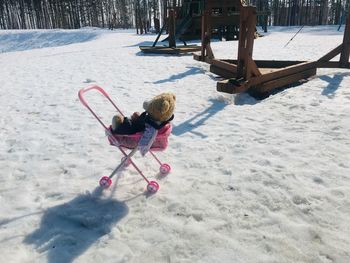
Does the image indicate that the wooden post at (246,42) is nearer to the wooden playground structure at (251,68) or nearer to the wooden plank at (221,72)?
the wooden playground structure at (251,68)

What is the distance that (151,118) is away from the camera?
2.82m

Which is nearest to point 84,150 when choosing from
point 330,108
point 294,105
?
point 294,105

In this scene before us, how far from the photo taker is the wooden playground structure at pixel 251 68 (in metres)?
5.69

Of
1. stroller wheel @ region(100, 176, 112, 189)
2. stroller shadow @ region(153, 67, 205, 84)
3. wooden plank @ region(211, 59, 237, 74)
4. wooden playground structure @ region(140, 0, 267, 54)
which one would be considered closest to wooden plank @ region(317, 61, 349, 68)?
wooden plank @ region(211, 59, 237, 74)

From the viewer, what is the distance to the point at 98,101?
20.6 feet

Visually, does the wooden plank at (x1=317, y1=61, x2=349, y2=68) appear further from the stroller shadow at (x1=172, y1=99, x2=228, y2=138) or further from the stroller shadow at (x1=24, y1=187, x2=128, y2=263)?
the stroller shadow at (x1=24, y1=187, x2=128, y2=263)

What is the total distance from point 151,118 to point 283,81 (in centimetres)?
489

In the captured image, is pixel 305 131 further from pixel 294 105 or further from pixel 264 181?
pixel 264 181

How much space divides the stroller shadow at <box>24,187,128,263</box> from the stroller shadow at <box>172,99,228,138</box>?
1.91 m

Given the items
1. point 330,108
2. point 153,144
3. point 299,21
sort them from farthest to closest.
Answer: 1. point 299,21
2. point 330,108
3. point 153,144

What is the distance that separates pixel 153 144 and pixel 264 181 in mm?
1189

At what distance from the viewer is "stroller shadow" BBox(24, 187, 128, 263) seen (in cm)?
237

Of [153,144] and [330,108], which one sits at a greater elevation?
[153,144]

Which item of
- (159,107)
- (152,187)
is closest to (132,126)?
(159,107)
